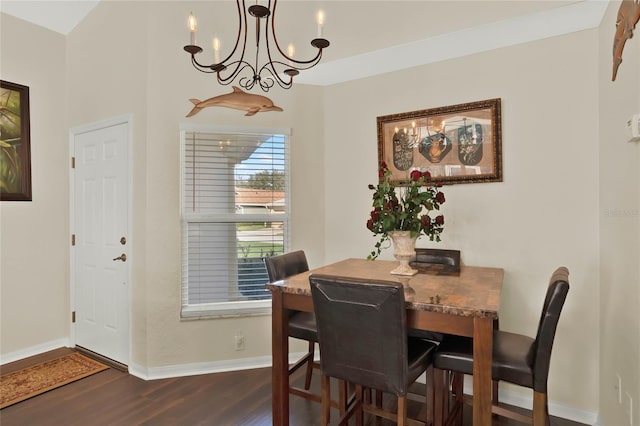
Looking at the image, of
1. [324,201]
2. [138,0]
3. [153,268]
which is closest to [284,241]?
[324,201]

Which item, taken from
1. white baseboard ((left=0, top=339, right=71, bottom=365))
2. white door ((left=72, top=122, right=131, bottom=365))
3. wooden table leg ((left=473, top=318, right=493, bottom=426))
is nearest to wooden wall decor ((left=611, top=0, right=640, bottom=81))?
wooden table leg ((left=473, top=318, right=493, bottom=426))

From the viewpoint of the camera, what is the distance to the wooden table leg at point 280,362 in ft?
6.58

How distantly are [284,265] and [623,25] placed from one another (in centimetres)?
225

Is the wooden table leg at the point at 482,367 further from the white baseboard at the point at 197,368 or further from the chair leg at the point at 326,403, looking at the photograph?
the white baseboard at the point at 197,368

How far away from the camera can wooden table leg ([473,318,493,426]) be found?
1.51 m

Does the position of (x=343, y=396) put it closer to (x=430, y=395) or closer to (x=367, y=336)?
(x=430, y=395)

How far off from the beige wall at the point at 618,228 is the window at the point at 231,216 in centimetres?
224

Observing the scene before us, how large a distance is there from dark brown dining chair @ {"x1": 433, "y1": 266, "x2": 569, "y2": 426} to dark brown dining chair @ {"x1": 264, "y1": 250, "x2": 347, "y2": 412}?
0.64 meters

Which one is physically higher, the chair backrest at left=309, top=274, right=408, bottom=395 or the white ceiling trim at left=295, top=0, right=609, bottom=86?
the white ceiling trim at left=295, top=0, right=609, bottom=86

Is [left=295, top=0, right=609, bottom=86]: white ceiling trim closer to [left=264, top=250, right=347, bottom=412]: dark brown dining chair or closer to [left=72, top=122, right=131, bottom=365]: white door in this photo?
[left=264, top=250, right=347, bottom=412]: dark brown dining chair

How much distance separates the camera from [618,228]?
185 centimetres

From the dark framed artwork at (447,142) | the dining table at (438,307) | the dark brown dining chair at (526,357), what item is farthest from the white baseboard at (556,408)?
the dark framed artwork at (447,142)

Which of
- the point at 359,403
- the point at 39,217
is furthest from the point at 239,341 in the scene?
the point at 39,217

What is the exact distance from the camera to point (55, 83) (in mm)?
3422
